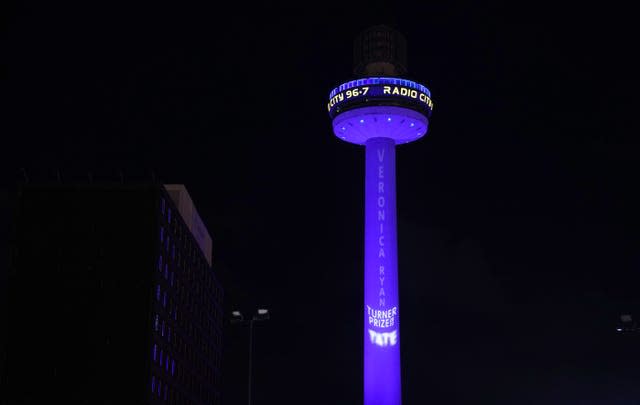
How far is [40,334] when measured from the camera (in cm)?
9431

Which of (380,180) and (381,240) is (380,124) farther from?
(381,240)

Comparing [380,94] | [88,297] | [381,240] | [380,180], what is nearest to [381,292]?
[381,240]

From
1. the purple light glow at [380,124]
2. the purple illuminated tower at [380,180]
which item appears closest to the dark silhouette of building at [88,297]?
the purple illuminated tower at [380,180]

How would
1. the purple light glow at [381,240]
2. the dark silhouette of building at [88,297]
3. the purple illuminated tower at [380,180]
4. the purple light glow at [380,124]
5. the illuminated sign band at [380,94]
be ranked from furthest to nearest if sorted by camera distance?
the purple light glow at [380,124], the illuminated sign band at [380,94], the purple illuminated tower at [380,180], the purple light glow at [381,240], the dark silhouette of building at [88,297]

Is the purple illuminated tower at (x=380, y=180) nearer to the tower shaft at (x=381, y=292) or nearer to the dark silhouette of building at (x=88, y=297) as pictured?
the tower shaft at (x=381, y=292)

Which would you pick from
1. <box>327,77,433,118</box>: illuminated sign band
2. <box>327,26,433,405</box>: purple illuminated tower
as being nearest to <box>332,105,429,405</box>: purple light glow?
<box>327,26,433,405</box>: purple illuminated tower

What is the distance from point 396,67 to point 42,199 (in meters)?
54.6

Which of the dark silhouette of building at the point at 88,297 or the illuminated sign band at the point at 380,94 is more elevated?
the illuminated sign band at the point at 380,94

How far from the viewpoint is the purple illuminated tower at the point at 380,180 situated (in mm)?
122312

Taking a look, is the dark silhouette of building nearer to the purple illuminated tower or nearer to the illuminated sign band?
the purple illuminated tower

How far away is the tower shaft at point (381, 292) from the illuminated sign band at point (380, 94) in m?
7.59

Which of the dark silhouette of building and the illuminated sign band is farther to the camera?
the illuminated sign band

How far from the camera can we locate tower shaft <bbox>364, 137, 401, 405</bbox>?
4781 inches

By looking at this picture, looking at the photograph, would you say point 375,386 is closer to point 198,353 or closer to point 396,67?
point 198,353
